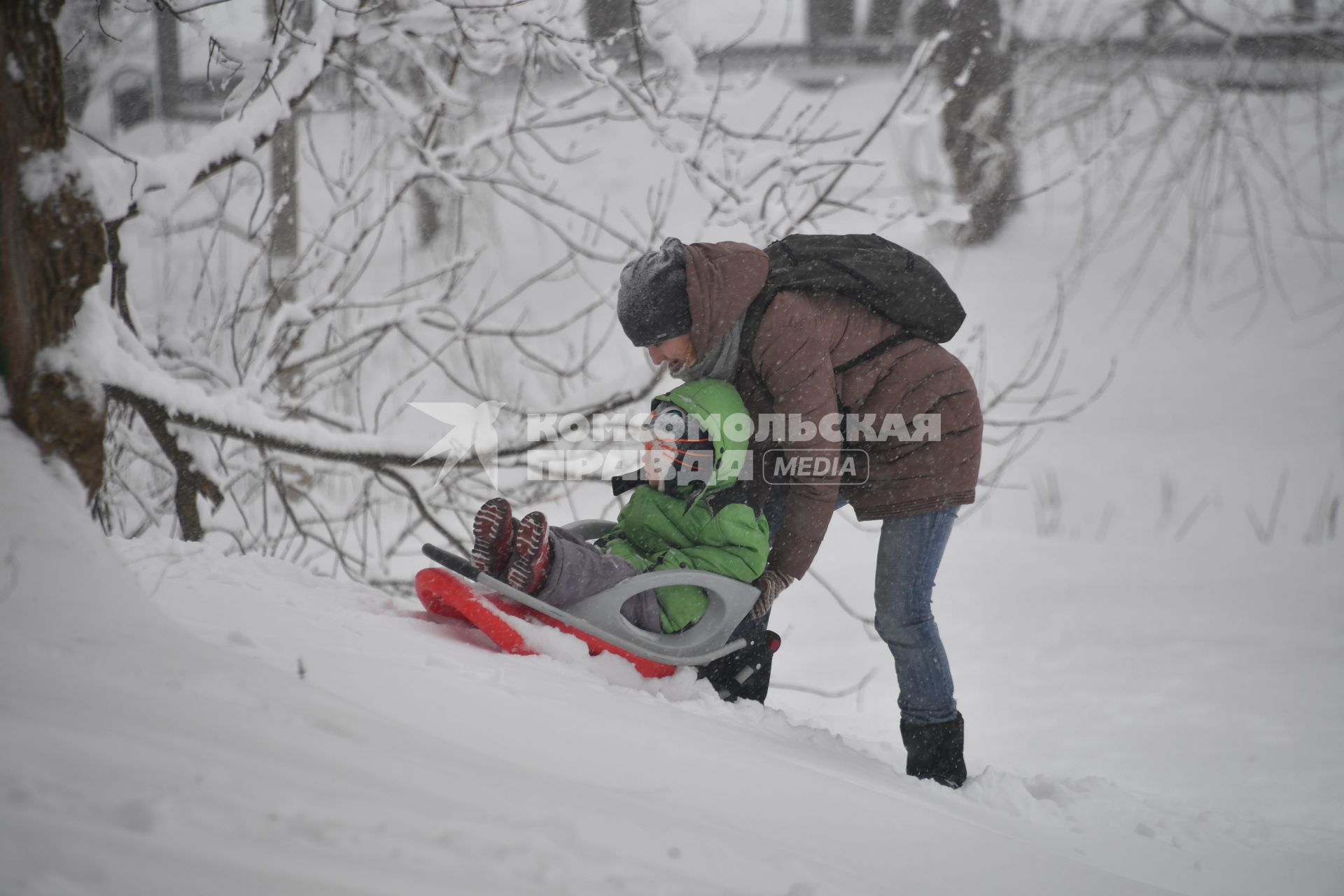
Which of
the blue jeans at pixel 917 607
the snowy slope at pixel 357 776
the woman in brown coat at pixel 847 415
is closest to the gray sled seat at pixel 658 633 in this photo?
the woman in brown coat at pixel 847 415

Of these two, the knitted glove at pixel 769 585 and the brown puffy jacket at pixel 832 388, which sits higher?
the brown puffy jacket at pixel 832 388

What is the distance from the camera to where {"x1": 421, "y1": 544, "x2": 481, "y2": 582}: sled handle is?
233cm

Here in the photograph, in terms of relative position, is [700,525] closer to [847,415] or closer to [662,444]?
[662,444]

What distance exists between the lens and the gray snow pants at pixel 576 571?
2348 millimetres

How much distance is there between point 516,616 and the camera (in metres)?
2.32

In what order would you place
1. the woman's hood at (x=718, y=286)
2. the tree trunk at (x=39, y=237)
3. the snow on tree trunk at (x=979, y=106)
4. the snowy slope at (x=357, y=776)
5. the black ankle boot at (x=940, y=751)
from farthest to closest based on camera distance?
the snow on tree trunk at (x=979, y=106) < the black ankle boot at (x=940, y=751) < the woman's hood at (x=718, y=286) < the tree trunk at (x=39, y=237) < the snowy slope at (x=357, y=776)

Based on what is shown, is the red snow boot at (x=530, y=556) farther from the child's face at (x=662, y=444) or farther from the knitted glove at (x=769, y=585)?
the knitted glove at (x=769, y=585)

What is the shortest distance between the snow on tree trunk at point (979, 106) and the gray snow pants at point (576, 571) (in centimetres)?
540

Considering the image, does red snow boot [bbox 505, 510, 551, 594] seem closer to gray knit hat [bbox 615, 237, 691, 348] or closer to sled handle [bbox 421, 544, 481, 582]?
sled handle [bbox 421, 544, 481, 582]

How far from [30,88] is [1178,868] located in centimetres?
285

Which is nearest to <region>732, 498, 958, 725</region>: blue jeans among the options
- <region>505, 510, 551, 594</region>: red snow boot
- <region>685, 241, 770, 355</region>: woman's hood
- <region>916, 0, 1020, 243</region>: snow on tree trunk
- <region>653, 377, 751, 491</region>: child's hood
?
<region>653, 377, 751, 491</region>: child's hood

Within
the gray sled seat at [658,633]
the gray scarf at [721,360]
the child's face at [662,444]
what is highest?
the gray scarf at [721,360]

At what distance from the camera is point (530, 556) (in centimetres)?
232

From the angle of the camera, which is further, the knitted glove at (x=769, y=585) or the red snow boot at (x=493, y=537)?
the knitted glove at (x=769, y=585)
